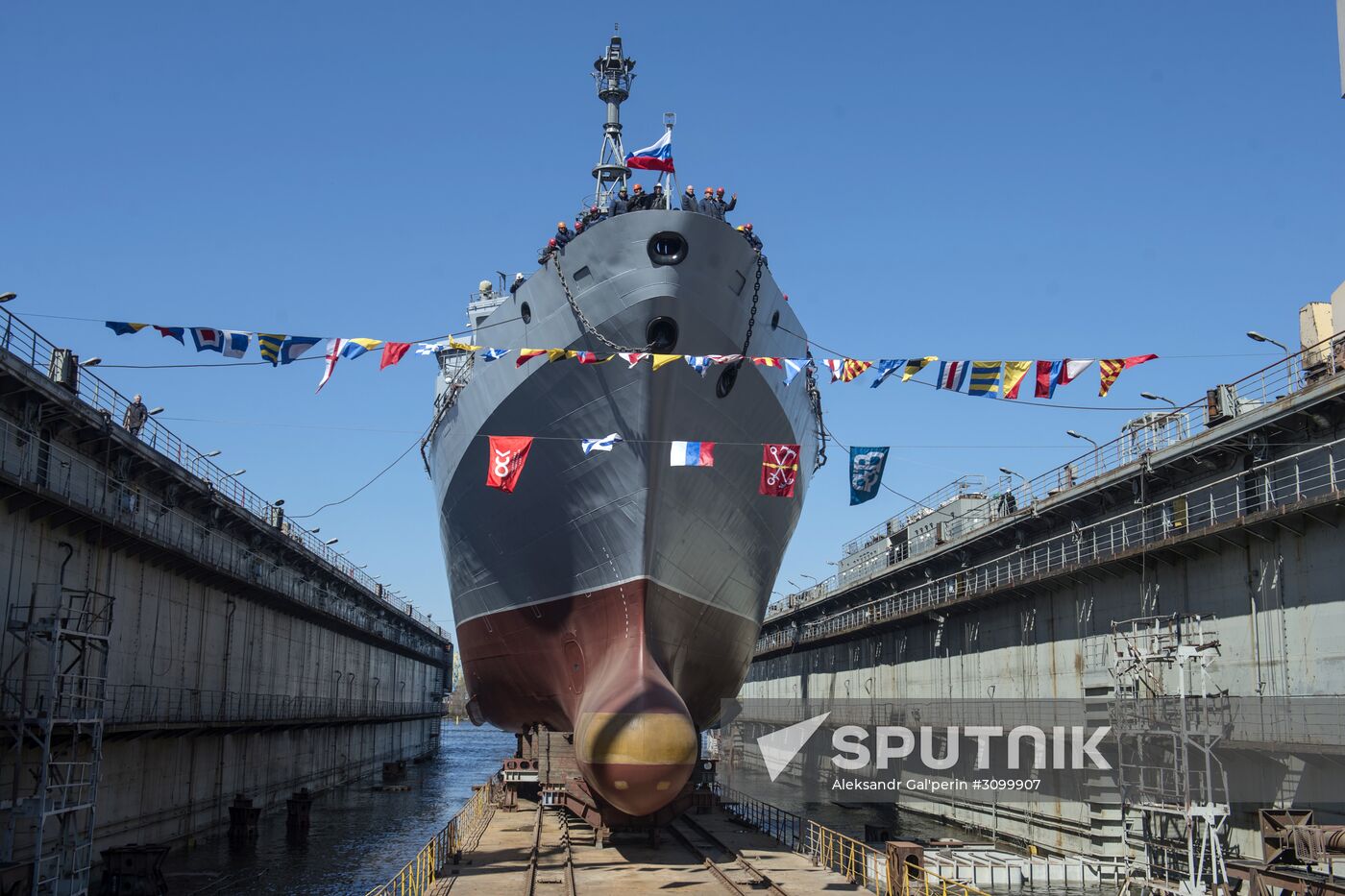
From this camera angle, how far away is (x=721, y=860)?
18562 mm

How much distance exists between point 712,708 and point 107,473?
13032 mm

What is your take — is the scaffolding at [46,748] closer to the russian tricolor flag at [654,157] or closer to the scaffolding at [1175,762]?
the russian tricolor flag at [654,157]

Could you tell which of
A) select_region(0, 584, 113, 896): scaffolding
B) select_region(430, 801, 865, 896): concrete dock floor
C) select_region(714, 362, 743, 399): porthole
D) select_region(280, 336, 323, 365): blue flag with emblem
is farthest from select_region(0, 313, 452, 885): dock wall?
select_region(714, 362, 743, 399): porthole

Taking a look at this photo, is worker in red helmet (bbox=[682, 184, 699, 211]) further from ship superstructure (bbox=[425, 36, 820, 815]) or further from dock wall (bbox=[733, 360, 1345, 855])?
dock wall (bbox=[733, 360, 1345, 855])

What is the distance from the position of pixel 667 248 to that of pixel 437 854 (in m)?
11.0

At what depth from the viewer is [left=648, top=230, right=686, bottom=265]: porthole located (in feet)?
60.2

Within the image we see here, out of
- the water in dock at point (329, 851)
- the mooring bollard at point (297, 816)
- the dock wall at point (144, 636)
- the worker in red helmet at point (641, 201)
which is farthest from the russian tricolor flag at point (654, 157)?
the mooring bollard at point (297, 816)

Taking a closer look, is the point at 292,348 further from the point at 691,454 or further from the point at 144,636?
the point at 144,636

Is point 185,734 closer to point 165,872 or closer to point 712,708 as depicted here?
point 165,872

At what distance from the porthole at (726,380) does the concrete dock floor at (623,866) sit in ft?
27.1

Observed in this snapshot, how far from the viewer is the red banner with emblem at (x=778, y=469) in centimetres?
2008

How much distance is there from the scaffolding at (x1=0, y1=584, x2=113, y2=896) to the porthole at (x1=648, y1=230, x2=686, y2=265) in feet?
33.2

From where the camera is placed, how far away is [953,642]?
32.1m

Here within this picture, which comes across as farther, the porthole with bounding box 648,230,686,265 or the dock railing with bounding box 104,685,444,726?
the dock railing with bounding box 104,685,444,726
